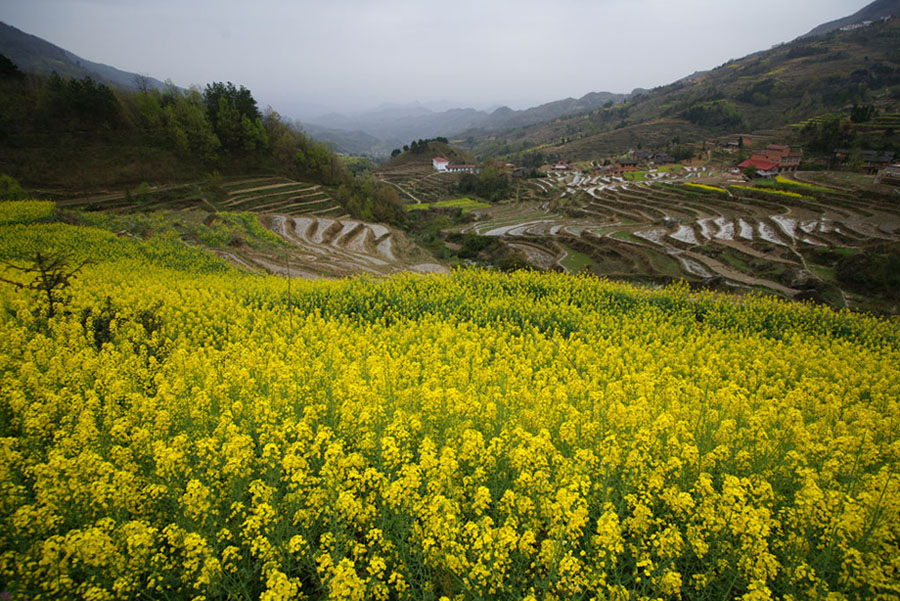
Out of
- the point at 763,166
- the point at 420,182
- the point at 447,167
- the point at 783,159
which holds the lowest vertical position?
the point at 763,166

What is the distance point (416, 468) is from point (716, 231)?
45.2m

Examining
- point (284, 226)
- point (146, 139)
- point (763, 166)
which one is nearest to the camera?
point (284, 226)

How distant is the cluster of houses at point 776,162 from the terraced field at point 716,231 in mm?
9157

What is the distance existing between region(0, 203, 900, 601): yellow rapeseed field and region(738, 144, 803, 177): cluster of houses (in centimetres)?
7115

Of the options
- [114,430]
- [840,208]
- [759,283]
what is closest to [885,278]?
[759,283]

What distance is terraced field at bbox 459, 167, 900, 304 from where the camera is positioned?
29469 mm

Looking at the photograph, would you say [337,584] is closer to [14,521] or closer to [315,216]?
[14,521]

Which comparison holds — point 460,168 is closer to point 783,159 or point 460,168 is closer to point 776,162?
point 776,162

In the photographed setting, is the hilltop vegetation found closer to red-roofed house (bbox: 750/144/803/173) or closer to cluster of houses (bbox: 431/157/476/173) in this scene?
red-roofed house (bbox: 750/144/803/173)

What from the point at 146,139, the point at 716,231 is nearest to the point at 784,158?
the point at 716,231

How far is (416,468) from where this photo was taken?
11.9 feet

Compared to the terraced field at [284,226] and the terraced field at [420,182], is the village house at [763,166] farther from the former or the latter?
the terraced field at [420,182]

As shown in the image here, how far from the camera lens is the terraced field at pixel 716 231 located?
29.5 meters

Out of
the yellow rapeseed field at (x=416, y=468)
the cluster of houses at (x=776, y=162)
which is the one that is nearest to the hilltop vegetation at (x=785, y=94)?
the cluster of houses at (x=776, y=162)
